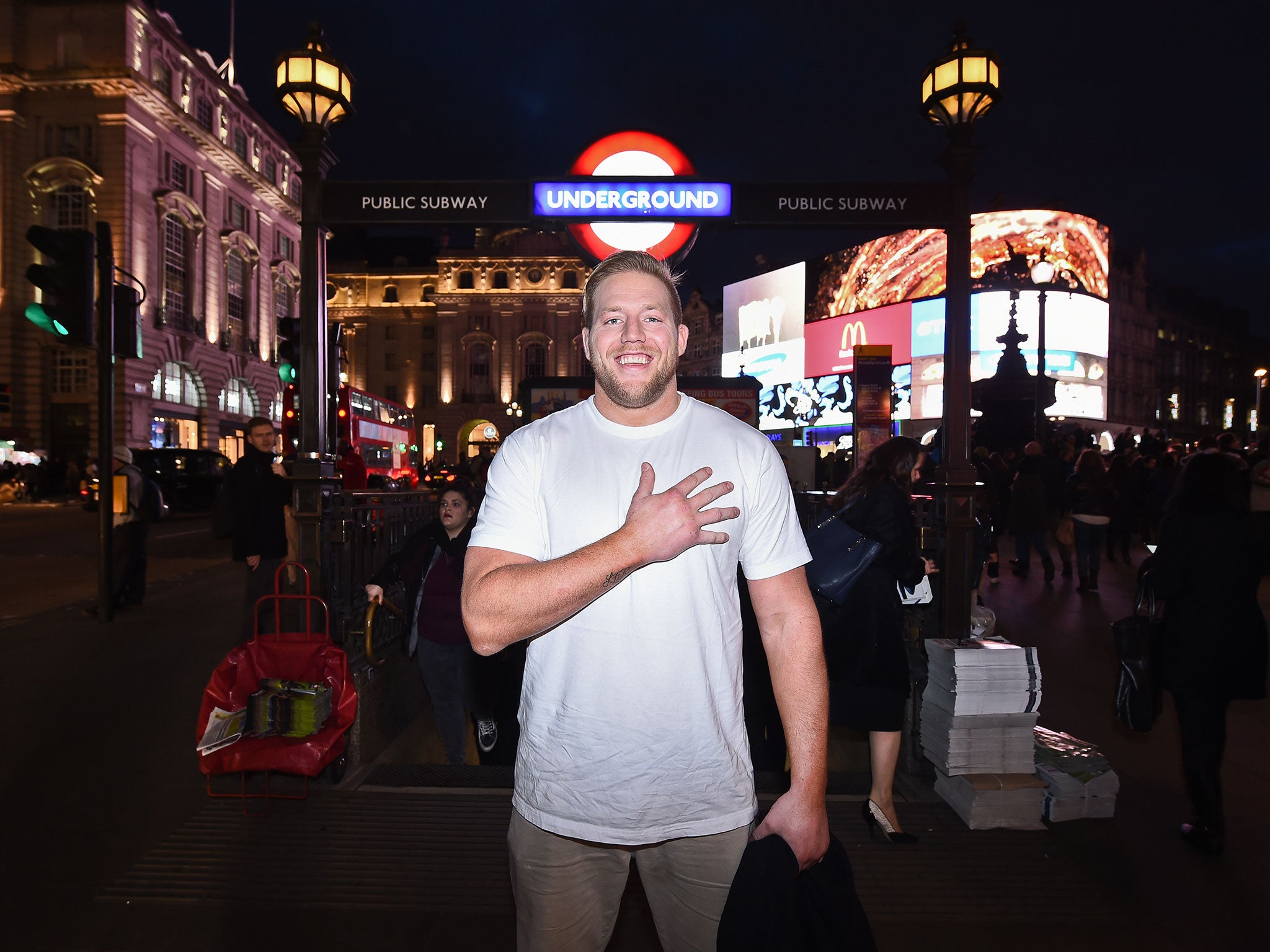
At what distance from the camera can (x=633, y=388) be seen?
6.09 ft

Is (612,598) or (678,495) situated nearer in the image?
(678,495)

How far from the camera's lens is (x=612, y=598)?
5.88 ft

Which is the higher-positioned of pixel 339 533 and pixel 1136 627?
pixel 339 533

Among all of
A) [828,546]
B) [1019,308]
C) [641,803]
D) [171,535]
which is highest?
[1019,308]

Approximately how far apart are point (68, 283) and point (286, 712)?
5.66 meters

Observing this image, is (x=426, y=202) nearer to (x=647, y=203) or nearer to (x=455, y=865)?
(x=647, y=203)

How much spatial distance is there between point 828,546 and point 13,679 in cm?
676

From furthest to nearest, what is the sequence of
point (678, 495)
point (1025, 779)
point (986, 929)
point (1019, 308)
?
1. point (1019, 308)
2. point (1025, 779)
3. point (986, 929)
4. point (678, 495)

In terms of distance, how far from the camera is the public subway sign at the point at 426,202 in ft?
16.7

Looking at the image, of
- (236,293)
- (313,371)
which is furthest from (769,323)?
(313,371)

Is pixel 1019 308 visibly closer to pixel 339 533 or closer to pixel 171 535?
pixel 171 535

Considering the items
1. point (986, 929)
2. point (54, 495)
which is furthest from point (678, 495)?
point (54, 495)

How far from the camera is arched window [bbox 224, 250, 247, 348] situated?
2009 inches

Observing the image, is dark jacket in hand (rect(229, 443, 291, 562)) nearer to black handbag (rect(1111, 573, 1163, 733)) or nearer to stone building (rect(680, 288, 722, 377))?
black handbag (rect(1111, 573, 1163, 733))
